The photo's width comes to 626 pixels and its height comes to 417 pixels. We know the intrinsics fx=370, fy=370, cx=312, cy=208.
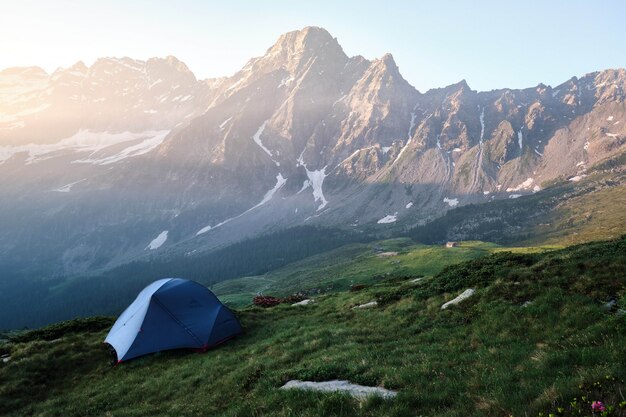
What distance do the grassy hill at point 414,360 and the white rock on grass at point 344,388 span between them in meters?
0.32

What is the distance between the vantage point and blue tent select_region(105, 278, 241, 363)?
24969mm

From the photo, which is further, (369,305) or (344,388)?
(369,305)

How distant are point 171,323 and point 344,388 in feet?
60.7

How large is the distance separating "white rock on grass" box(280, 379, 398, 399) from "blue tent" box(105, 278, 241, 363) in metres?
14.6

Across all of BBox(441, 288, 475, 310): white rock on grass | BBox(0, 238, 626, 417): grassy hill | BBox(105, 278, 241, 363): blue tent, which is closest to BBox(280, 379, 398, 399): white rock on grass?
BBox(0, 238, 626, 417): grassy hill

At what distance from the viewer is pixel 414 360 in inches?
520

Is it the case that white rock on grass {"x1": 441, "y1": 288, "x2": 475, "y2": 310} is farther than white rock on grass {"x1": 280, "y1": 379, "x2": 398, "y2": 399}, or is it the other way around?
white rock on grass {"x1": 441, "y1": 288, "x2": 475, "y2": 310}

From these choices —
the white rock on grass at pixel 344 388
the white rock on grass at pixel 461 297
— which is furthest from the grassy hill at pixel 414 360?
the white rock on grass at pixel 461 297

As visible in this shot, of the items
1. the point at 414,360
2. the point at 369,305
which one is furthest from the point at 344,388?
the point at 369,305

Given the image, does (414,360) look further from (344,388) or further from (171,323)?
(171,323)

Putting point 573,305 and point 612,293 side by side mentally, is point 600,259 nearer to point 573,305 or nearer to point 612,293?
point 612,293

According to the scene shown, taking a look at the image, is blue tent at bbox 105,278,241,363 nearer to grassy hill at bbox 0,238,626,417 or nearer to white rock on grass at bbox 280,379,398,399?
grassy hill at bbox 0,238,626,417

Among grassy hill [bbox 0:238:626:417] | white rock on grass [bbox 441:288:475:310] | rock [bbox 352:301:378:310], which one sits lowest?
rock [bbox 352:301:378:310]

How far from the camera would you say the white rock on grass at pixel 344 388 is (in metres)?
Answer: 9.94
